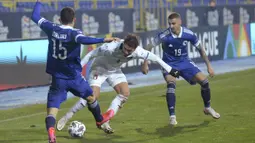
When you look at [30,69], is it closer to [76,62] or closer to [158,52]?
[158,52]

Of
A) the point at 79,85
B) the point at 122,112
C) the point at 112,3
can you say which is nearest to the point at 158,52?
the point at 112,3

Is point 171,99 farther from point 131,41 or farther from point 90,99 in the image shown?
point 90,99

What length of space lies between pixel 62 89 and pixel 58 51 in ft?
1.93

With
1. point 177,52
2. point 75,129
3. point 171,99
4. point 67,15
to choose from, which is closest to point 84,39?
point 67,15

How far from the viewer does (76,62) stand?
10789 millimetres

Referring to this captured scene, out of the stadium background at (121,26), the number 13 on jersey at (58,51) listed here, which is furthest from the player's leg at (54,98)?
the stadium background at (121,26)

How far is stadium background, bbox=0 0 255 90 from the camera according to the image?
2173cm

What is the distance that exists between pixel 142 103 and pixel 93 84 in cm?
536

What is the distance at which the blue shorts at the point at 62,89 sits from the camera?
10633mm

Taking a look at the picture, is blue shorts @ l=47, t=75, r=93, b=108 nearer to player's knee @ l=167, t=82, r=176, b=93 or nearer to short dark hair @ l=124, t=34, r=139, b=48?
short dark hair @ l=124, t=34, r=139, b=48

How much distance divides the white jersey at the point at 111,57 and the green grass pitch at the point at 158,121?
1.15m

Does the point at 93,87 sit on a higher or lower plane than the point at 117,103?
higher

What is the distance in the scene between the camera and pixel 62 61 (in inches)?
418

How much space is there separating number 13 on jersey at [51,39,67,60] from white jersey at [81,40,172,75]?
940 mm
